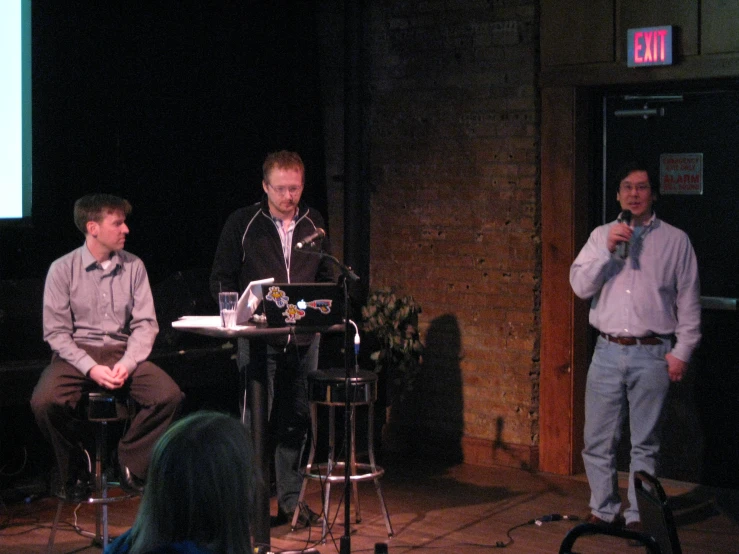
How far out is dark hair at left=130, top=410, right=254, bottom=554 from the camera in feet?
6.37

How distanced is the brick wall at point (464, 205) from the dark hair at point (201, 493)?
15.4 ft

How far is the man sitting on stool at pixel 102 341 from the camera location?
491cm

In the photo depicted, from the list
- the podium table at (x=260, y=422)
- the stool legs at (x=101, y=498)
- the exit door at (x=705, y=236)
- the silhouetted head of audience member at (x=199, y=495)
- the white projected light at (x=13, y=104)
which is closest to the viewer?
the silhouetted head of audience member at (x=199, y=495)

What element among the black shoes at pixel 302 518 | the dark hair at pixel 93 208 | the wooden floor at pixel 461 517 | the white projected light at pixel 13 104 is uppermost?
the white projected light at pixel 13 104

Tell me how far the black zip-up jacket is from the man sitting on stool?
475 millimetres

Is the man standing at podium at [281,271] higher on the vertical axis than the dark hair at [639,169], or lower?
lower

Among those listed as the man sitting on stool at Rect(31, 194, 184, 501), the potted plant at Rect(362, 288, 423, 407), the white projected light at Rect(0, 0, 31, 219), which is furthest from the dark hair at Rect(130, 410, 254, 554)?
the potted plant at Rect(362, 288, 423, 407)

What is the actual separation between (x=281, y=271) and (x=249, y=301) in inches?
29.1

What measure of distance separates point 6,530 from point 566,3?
4115mm

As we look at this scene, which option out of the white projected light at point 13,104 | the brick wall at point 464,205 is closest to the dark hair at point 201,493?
the white projected light at point 13,104

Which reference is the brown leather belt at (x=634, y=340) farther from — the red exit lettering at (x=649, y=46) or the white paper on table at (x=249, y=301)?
the white paper on table at (x=249, y=301)

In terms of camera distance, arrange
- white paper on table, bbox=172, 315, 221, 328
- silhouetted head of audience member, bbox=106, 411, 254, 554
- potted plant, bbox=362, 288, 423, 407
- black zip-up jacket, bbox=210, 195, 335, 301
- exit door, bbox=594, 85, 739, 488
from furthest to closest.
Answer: potted plant, bbox=362, 288, 423, 407
exit door, bbox=594, 85, 739, 488
black zip-up jacket, bbox=210, 195, 335, 301
white paper on table, bbox=172, 315, 221, 328
silhouetted head of audience member, bbox=106, 411, 254, 554

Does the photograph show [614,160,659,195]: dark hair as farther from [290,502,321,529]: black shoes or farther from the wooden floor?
[290,502,321,529]: black shoes

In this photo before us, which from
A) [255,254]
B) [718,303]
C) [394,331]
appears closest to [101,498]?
[255,254]
